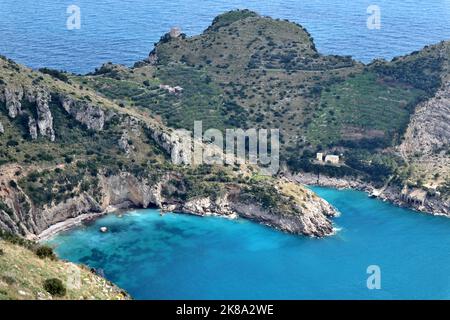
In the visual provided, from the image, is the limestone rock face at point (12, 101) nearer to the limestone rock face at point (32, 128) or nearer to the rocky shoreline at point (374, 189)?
the limestone rock face at point (32, 128)

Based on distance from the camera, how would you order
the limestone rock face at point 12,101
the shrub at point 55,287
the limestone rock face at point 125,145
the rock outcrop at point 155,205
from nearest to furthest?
1. the shrub at point 55,287
2. the rock outcrop at point 155,205
3. the limestone rock face at point 12,101
4. the limestone rock face at point 125,145

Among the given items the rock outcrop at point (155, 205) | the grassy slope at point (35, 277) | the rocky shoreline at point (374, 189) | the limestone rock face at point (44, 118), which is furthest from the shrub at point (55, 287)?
the rocky shoreline at point (374, 189)

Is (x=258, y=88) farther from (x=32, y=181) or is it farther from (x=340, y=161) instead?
(x=32, y=181)

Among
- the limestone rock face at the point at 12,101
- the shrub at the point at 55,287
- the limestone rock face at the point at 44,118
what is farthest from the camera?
the limestone rock face at the point at 44,118

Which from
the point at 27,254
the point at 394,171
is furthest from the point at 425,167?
the point at 27,254

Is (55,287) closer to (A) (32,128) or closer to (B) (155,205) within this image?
(B) (155,205)

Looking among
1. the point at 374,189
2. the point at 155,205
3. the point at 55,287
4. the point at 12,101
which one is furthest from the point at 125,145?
the point at 55,287
